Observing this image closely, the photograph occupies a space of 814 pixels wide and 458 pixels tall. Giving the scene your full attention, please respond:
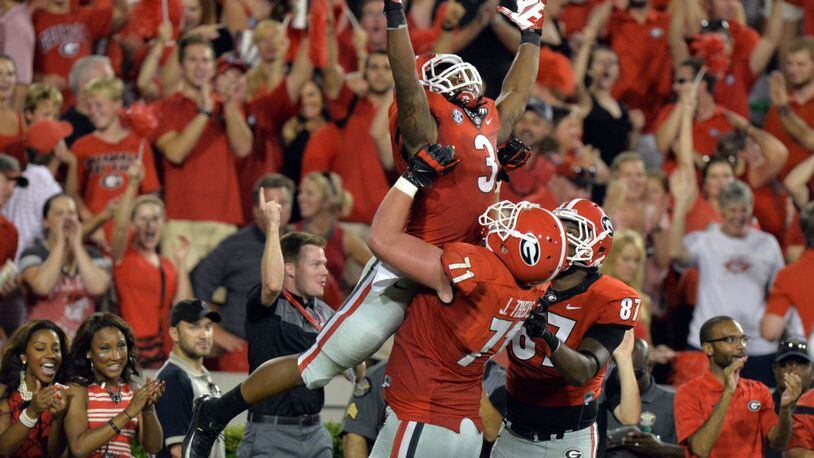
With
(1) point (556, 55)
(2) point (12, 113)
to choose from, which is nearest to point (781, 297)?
(1) point (556, 55)

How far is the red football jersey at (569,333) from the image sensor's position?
Result: 627 centimetres

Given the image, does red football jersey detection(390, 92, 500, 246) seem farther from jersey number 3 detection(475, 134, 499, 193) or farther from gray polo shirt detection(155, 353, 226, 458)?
gray polo shirt detection(155, 353, 226, 458)

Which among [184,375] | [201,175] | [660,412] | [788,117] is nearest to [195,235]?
[201,175]

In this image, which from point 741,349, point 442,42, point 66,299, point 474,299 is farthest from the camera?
point 442,42

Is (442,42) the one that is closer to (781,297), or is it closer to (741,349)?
(781,297)

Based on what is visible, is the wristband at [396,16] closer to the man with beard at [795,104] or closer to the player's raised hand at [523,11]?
the player's raised hand at [523,11]

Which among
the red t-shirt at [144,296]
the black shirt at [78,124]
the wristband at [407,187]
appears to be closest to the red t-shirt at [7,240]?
the red t-shirt at [144,296]

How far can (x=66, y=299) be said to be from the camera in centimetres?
915

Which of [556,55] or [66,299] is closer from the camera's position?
[66,299]

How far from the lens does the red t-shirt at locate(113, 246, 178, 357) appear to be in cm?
929

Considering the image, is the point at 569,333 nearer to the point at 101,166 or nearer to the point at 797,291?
the point at 797,291

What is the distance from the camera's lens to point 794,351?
7.47 m

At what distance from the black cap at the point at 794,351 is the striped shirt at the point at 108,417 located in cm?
357

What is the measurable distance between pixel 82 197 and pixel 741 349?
5.22 metres
